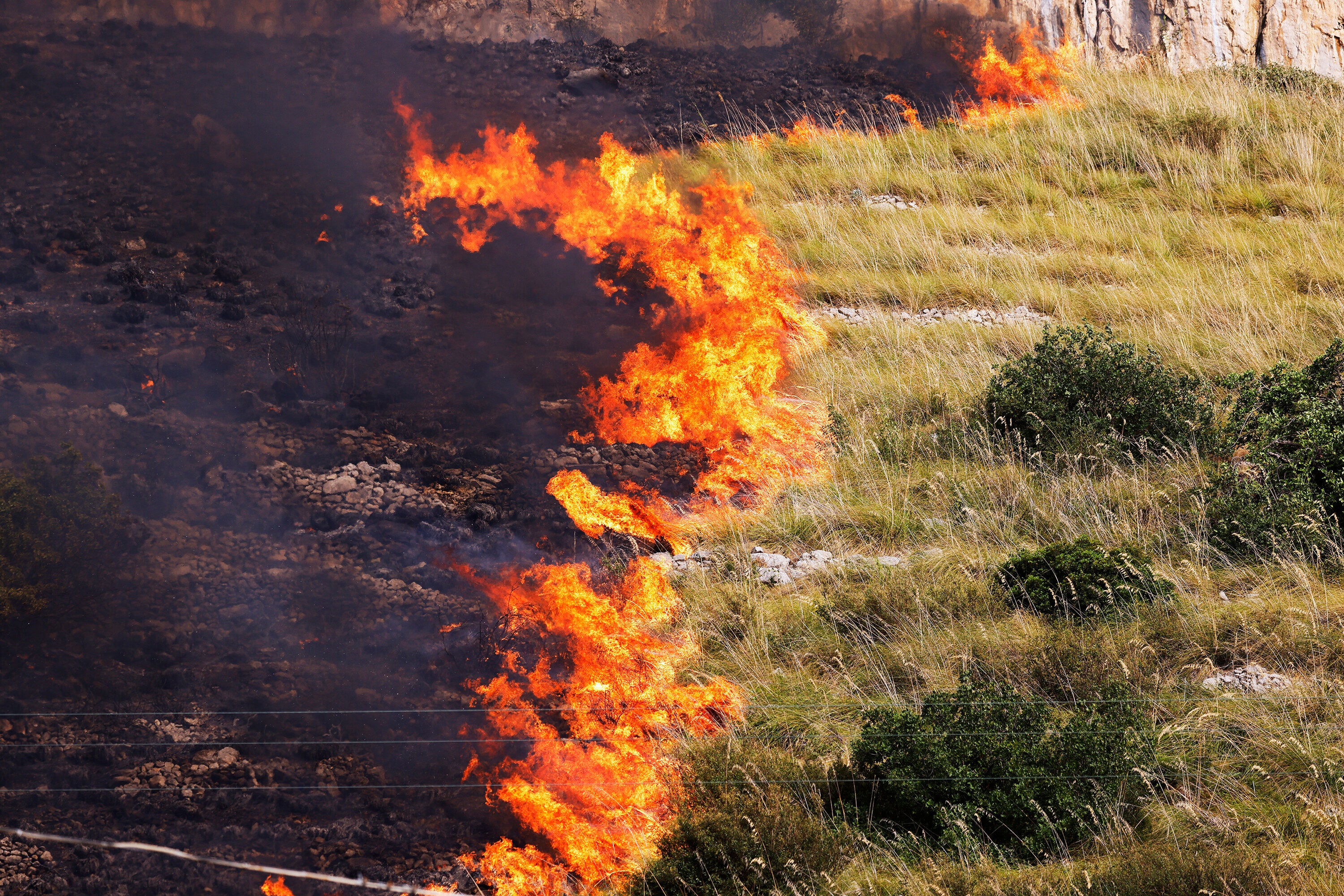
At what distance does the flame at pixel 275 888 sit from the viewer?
4.51 m

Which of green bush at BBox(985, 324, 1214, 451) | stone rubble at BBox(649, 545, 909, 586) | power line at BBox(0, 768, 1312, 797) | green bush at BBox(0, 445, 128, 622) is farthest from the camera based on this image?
green bush at BBox(985, 324, 1214, 451)

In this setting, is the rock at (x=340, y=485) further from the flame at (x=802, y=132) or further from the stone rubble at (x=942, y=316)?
the flame at (x=802, y=132)

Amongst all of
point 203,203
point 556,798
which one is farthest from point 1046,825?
point 203,203

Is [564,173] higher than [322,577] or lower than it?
higher

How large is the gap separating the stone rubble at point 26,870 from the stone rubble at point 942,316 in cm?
802

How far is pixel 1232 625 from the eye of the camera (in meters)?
5.72

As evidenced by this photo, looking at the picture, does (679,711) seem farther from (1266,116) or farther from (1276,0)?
(1276,0)

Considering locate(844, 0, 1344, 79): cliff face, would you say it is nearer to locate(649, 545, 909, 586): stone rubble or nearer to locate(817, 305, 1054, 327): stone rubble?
locate(817, 305, 1054, 327): stone rubble

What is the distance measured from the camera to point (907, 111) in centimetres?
1449

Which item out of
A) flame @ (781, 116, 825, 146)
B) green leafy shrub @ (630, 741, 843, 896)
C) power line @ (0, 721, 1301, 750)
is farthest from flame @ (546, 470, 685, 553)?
flame @ (781, 116, 825, 146)

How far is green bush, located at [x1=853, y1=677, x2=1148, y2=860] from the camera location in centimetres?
454

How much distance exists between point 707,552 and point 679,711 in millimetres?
1737

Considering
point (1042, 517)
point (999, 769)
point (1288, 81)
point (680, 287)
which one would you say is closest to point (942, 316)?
point (680, 287)

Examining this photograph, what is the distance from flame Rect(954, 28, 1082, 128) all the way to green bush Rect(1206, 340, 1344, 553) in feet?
26.2
